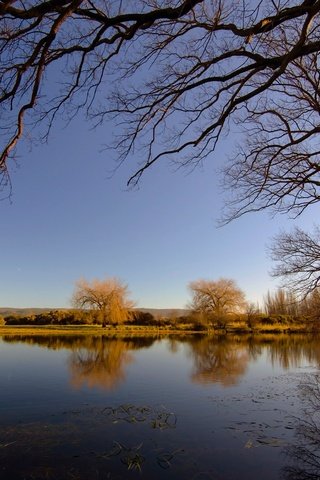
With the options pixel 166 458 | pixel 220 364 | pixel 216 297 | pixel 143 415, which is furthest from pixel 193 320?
pixel 166 458

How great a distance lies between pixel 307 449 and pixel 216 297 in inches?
1789

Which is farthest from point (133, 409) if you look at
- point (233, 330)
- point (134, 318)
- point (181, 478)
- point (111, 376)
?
point (134, 318)

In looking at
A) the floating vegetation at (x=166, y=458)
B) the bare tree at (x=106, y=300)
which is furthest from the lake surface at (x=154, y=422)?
the bare tree at (x=106, y=300)

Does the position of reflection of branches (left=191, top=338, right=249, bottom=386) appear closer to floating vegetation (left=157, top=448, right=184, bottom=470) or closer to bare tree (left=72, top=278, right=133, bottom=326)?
floating vegetation (left=157, top=448, right=184, bottom=470)

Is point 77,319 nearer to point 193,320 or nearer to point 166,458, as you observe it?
point 193,320

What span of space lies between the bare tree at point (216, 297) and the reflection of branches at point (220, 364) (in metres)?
24.1

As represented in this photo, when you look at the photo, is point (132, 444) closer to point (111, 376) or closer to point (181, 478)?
point (181, 478)

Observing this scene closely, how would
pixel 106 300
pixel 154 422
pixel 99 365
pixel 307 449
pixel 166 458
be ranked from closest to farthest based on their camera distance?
pixel 166 458 < pixel 307 449 < pixel 154 422 < pixel 99 365 < pixel 106 300

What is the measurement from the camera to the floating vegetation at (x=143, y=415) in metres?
8.57

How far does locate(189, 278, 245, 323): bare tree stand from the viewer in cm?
4997

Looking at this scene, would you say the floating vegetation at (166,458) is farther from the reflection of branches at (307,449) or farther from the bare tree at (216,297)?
the bare tree at (216,297)

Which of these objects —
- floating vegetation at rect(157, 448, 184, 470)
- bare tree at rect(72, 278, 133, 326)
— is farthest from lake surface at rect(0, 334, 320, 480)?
Answer: bare tree at rect(72, 278, 133, 326)

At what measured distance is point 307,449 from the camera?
285 inches

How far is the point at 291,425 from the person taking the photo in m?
8.77
